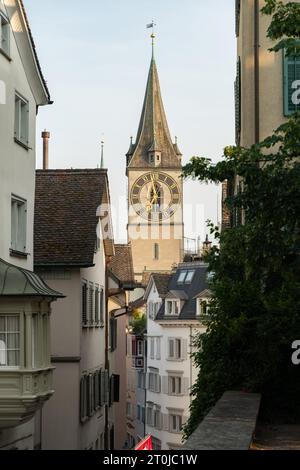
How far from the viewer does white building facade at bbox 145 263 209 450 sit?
216 feet

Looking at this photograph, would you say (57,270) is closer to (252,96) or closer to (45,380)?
(45,380)

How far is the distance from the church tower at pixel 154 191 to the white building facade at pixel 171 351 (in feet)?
289

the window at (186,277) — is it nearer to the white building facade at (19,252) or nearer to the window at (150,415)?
the window at (150,415)

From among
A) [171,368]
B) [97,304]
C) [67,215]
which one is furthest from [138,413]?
[67,215]

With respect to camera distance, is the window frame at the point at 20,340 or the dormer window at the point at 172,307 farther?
the dormer window at the point at 172,307

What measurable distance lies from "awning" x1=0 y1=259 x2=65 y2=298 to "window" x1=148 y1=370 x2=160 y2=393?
49.8m

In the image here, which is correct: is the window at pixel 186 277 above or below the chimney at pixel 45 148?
below

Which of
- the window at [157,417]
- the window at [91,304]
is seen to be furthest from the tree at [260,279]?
the window at [157,417]

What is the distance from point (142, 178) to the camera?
6565 inches

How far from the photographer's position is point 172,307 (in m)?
69.5

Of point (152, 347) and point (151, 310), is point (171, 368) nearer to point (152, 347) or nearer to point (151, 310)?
point (152, 347)

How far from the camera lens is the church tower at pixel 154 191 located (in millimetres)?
162250

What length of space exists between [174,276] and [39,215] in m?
44.1
